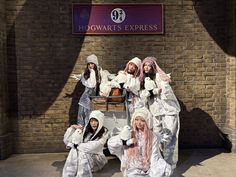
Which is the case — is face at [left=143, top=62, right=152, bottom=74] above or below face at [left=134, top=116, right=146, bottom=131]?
above

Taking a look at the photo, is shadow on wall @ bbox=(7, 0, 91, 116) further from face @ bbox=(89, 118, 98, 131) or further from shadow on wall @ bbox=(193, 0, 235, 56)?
shadow on wall @ bbox=(193, 0, 235, 56)

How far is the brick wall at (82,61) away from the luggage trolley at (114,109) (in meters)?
1.11

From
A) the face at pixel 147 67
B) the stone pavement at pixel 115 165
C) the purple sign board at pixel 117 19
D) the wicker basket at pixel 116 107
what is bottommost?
the stone pavement at pixel 115 165

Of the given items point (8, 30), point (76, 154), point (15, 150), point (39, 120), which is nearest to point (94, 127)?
point (76, 154)

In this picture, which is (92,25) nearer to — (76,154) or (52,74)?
(52,74)

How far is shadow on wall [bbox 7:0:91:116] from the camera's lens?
5969 millimetres

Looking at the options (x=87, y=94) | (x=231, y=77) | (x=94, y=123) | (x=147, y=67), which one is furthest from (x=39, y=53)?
(x=231, y=77)

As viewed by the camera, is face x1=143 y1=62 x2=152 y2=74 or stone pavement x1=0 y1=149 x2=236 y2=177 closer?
stone pavement x1=0 y1=149 x2=236 y2=177

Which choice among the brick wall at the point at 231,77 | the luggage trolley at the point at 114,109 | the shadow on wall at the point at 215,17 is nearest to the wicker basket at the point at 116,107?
the luggage trolley at the point at 114,109

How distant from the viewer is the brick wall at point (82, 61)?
5.99 meters

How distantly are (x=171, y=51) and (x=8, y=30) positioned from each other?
2.89 metres

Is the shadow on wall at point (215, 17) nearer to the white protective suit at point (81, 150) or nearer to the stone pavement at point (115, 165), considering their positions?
the stone pavement at point (115, 165)

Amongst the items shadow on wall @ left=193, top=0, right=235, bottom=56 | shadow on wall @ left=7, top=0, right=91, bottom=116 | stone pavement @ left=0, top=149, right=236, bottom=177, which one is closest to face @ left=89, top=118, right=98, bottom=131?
stone pavement @ left=0, top=149, right=236, bottom=177

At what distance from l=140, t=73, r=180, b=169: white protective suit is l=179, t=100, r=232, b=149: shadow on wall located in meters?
1.32
